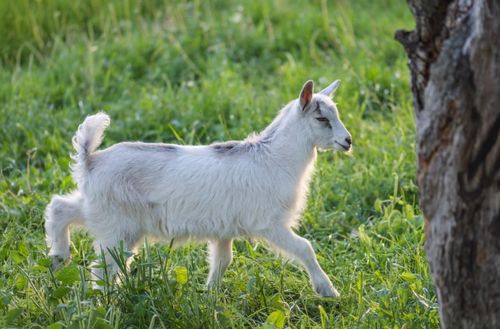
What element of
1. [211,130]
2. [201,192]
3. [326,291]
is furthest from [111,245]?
[211,130]

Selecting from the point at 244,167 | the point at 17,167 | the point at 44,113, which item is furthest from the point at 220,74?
the point at 244,167

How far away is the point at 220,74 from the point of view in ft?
26.3

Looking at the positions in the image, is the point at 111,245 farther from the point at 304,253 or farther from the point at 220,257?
the point at 304,253

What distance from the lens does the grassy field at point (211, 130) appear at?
14.4 feet

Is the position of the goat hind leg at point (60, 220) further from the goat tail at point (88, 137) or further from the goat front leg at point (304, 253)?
the goat front leg at point (304, 253)

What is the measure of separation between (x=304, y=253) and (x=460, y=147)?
1559 millimetres

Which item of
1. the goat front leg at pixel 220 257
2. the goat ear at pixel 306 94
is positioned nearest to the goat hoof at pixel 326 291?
the goat front leg at pixel 220 257

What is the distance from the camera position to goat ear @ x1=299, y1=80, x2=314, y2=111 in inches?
193

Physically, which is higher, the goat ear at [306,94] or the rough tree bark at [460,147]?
the rough tree bark at [460,147]

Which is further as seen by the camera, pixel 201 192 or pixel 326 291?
pixel 201 192

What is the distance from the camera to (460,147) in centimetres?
340

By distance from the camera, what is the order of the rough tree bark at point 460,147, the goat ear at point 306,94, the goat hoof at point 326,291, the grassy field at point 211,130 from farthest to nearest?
the goat ear at point 306,94 < the goat hoof at point 326,291 < the grassy field at point 211,130 < the rough tree bark at point 460,147

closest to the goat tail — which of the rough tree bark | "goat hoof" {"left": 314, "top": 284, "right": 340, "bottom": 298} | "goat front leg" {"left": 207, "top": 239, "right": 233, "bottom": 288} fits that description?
"goat front leg" {"left": 207, "top": 239, "right": 233, "bottom": 288}

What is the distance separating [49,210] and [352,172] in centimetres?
231
